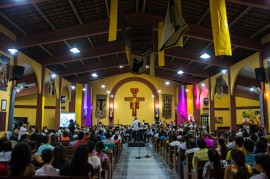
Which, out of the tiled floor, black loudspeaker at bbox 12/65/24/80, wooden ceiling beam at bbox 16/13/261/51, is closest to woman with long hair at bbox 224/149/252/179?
the tiled floor

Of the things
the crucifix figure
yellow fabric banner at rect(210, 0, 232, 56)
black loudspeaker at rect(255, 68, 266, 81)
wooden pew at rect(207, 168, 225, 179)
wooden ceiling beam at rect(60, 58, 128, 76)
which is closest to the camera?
wooden pew at rect(207, 168, 225, 179)

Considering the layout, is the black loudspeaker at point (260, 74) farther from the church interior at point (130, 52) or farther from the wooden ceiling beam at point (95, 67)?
the wooden ceiling beam at point (95, 67)

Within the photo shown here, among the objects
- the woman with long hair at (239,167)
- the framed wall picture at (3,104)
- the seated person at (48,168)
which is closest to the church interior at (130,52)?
the framed wall picture at (3,104)

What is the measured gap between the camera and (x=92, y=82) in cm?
2231

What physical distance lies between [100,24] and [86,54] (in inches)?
121

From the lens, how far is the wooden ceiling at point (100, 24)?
26.6 ft

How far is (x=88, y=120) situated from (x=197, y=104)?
8.69 m

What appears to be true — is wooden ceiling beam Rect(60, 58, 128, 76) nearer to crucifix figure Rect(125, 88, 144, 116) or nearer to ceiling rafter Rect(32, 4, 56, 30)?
ceiling rafter Rect(32, 4, 56, 30)

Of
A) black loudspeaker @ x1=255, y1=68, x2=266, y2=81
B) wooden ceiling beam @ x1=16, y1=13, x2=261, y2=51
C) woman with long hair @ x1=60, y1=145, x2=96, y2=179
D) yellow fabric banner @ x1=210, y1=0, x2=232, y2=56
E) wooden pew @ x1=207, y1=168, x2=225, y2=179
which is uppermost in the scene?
wooden ceiling beam @ x1=16, y1=13, x2=261, y2=51

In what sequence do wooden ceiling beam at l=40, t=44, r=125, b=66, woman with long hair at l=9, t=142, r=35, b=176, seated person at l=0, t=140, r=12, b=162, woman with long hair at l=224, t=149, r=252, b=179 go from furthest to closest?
wooden ceiling beam at l=40, t=44, r=125, b=66, seated person at l=0, t=140, r=12, b=162, woman with long hair at l=224, t=149, r=252, b=179, woman with long hair at l=9, t=142, r=35, b=176

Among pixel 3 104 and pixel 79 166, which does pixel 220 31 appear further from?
pixel 3 104

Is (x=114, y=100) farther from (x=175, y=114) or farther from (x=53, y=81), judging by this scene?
(x=53, y=81)

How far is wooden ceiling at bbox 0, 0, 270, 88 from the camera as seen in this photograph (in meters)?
8.11

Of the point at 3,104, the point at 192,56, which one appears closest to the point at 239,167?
the point at 3,104
